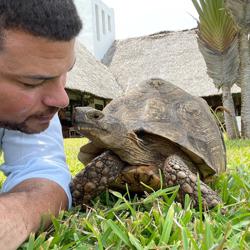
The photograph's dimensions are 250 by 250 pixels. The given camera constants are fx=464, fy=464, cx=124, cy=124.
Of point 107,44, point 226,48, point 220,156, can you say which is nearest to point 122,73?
point 107,44

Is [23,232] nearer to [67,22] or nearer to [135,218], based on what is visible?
[135,218]

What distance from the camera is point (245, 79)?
798 cm

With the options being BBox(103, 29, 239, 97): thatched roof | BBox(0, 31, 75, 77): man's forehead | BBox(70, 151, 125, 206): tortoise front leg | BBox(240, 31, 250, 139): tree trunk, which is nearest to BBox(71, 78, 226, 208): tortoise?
BBox(70, 151, 125, 206): tortoise front leg

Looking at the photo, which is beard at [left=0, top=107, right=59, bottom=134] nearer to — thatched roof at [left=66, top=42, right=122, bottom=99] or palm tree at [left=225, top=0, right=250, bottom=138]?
palm tree at [left=225, top=0, right=250, bottom=138]

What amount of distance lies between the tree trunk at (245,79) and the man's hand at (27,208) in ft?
22.2

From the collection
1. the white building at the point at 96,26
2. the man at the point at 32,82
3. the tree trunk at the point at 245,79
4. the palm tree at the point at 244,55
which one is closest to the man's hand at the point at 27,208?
the man at the point at 32,82

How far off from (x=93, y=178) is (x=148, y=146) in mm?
279

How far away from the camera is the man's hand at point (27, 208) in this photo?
1.22m

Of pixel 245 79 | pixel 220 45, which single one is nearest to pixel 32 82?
pixel 245 79

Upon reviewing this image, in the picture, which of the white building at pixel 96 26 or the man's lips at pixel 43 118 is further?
the white building at pixel 96 26

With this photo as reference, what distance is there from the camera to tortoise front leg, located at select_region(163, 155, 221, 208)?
1681 mm

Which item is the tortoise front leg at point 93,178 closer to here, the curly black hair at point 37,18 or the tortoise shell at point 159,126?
the tortoise shell at point 159,126

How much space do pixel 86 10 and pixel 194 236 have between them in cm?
2032

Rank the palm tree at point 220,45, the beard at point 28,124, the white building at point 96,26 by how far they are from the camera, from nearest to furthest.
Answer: the beard at point 28,124
the palm tree at point 220,45
the white building at point 96,26
